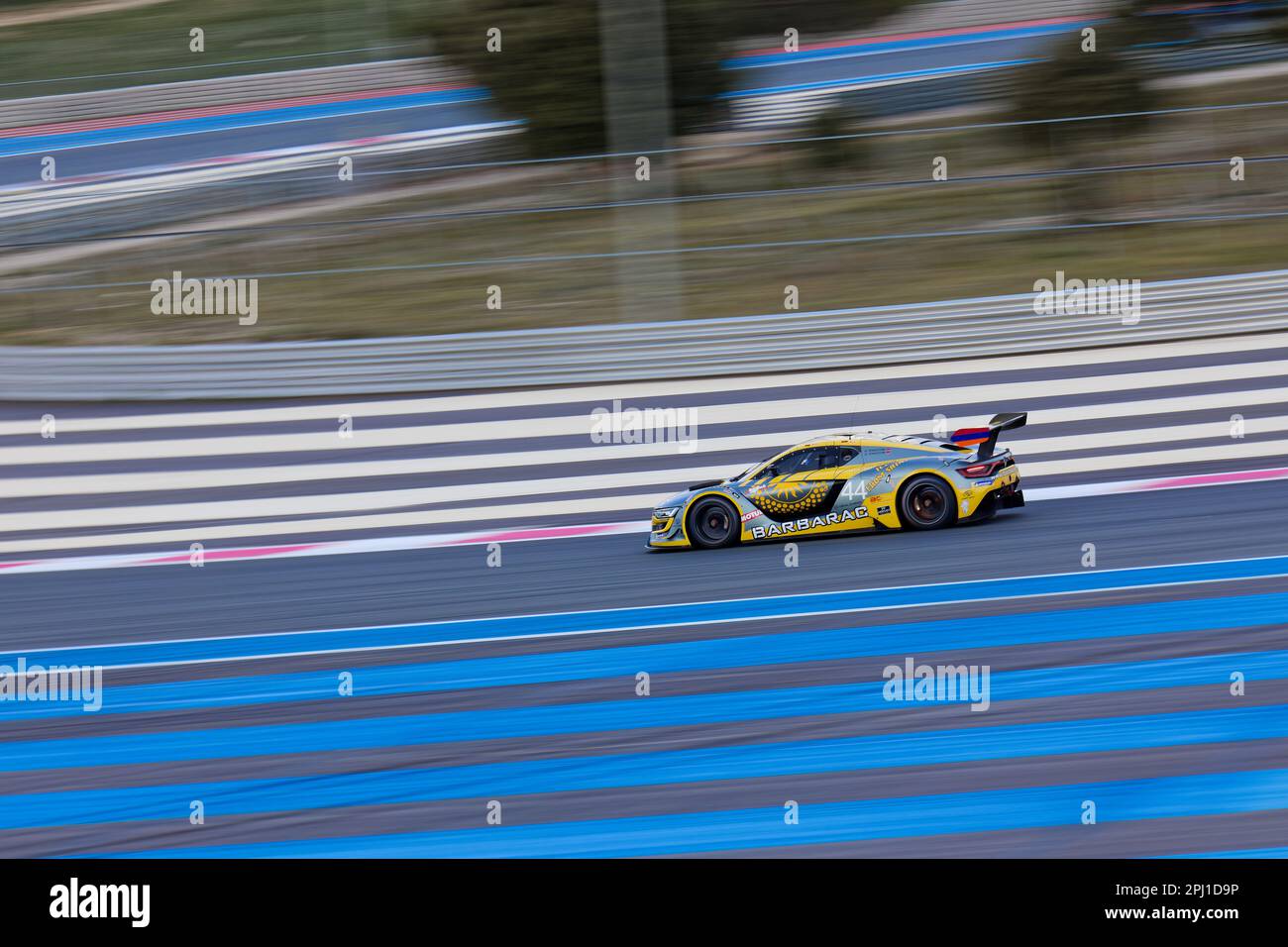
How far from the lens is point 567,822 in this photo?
19.6 ft

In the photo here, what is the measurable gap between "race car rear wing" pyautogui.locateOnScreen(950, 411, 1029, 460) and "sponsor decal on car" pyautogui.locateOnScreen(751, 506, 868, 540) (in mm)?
951

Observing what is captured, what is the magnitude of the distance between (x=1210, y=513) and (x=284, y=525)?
820 cm

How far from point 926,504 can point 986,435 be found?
0.73 meters

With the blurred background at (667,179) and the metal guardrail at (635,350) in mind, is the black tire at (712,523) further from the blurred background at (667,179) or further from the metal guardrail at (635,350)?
the blurred background at (667,179)

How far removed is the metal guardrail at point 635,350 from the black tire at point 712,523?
4637 mm

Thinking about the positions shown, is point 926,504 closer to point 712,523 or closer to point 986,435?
point 986,435

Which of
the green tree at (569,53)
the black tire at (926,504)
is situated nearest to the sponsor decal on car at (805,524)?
the black tire at (926,504)

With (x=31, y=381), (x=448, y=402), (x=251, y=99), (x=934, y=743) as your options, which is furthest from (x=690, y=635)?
(x=251, y=99)

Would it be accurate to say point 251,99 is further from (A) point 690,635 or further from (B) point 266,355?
(A) point 690,635

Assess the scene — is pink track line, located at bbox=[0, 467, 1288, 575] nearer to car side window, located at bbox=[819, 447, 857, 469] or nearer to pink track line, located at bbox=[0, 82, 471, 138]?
car side window, located at bbox=[819, 447, 857, 469]

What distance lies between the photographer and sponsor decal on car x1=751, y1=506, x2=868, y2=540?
11.4m

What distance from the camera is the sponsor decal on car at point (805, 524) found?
11398 mm

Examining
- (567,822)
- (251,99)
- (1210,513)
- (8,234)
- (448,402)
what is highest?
(251,99)

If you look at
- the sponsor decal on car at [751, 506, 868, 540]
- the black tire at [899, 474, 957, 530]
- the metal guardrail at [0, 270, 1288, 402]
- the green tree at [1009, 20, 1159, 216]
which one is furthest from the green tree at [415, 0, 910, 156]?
the black tire at [899, 474, 957, 530]
